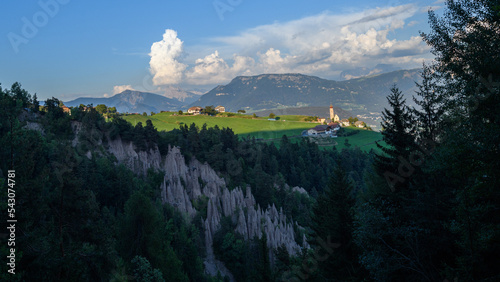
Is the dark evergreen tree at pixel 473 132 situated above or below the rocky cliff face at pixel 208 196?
above

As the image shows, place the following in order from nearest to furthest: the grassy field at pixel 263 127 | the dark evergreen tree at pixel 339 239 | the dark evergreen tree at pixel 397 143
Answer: the dark evergreen tree at pixel 339 239 → the dark evergreen tree at pixel 397 143 → the grassy field at pixel 263 127

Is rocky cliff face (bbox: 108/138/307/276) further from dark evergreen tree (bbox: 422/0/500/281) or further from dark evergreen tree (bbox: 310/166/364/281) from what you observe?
dark evergreen tree (bbox: 422/0/500/281)

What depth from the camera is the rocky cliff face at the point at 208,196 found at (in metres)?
48.9

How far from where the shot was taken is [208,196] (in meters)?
54.2

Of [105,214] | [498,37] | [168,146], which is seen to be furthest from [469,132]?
[168,146]

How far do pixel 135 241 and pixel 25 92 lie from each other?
2097 inches

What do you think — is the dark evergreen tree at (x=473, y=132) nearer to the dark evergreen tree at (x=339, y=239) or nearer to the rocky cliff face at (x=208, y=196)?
the dark evergreen tree at (x=339, y=239)

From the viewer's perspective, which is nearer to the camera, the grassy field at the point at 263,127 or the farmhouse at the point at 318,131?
the grassy field at the point at 263,127

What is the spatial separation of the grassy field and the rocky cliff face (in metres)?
57.1

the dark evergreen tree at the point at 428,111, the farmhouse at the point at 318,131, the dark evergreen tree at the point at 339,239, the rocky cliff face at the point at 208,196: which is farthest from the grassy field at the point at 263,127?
the dark evergreen tree at the point at 428,111

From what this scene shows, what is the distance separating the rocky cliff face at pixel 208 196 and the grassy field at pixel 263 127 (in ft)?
187

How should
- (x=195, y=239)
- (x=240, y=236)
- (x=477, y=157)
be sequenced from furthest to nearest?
(x=240, y=236) → (x=195, y=239) → (x=477, y=157)

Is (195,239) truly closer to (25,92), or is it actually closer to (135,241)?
(135,241)

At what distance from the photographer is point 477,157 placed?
11.8m
